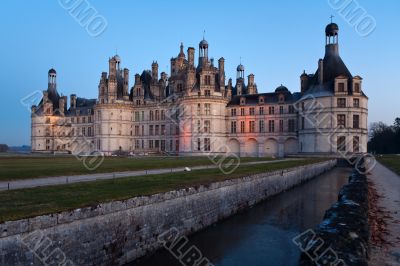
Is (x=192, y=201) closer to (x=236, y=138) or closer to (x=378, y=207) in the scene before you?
(x=378, y=207)

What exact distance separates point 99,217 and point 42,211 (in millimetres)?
1629

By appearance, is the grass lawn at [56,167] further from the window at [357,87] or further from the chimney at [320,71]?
the chimney at [320,71]

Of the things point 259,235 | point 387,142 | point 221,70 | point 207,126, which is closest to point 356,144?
point 207,126

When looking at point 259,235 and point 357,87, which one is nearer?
point 259,235

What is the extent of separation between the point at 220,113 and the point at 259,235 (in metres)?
49.6

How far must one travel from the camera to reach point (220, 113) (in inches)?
2511

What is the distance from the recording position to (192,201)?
47.5 ft

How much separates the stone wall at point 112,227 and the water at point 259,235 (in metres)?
0.60

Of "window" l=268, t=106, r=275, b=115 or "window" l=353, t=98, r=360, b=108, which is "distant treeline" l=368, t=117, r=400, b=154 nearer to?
"window" l=353, t=98, r=360, b=108

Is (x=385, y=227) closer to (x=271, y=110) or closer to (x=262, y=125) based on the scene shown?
(x=271, y=110)

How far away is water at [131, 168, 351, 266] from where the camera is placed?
38.4 ft

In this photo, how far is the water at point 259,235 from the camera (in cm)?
1169

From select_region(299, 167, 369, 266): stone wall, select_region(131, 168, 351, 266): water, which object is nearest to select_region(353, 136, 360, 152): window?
select_region(131, 168, 351, 266): water

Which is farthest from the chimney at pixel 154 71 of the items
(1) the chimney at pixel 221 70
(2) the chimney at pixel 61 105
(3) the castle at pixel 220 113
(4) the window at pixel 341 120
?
(4) the window at pixel 341 120
